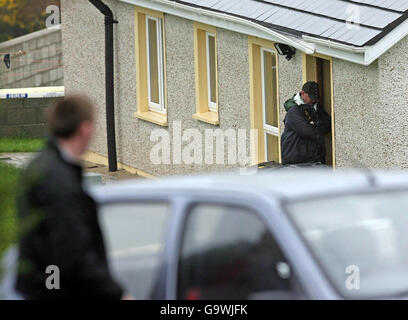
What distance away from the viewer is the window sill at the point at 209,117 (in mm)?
14727

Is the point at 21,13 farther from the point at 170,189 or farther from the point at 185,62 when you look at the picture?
the point at 170,189

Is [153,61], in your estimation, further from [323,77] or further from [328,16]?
[328,16]

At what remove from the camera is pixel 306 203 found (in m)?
4.79

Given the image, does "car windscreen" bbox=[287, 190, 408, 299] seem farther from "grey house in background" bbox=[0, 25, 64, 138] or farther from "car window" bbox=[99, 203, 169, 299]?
"grey house in background" bbox=[0, 25, 64, 138]

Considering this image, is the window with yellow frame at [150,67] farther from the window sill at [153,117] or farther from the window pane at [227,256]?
the window pane at [227,256]

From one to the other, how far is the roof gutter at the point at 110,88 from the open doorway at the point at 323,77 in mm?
5773

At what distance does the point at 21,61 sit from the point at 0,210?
1025 inches

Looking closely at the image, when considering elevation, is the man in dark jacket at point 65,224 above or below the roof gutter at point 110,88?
below

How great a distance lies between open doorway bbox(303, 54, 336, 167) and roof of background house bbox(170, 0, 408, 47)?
1.55 ft

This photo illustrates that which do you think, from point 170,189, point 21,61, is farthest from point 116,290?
point 21,61

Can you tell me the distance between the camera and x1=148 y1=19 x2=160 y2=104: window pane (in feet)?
55.1

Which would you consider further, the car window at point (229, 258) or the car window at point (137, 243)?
the car window at point (137, 243)

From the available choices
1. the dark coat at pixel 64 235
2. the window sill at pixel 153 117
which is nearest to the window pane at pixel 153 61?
the window sill at pixel 153 117

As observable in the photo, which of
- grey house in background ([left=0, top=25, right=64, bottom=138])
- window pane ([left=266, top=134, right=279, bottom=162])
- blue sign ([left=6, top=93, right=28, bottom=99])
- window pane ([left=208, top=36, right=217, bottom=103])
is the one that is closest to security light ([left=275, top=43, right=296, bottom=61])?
window pane ([left=266, top=134, right=279, bottom=162])
